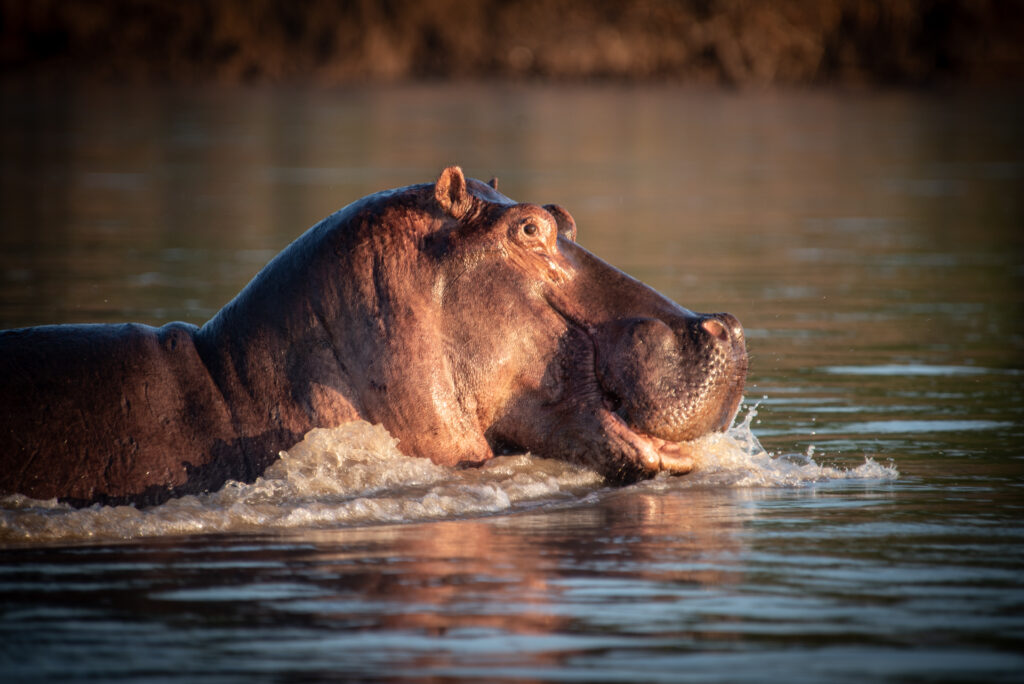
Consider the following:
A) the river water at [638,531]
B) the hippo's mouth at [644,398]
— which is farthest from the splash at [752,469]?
the hippo's mouth at [644,398]

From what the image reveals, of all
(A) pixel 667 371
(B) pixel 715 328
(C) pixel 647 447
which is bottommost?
(C) pixel 647 447

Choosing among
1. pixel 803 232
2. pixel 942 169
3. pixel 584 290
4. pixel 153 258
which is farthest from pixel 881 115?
pixel 584 290

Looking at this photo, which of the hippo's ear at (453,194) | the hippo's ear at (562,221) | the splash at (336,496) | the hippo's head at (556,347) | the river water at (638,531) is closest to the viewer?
the river water at (638,531)

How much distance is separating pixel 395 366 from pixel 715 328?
45.3 inches

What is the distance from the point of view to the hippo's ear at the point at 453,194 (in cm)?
654

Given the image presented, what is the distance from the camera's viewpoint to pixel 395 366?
20.5ft

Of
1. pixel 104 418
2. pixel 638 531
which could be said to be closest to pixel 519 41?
pixel 638 531

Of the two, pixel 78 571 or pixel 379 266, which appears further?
pixel 379 266

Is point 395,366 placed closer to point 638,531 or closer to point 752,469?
point 638,531

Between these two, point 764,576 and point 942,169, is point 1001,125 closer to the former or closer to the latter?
point 942,169

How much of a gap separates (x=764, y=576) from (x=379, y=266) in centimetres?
176

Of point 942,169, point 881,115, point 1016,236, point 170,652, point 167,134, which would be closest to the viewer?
point 170,652

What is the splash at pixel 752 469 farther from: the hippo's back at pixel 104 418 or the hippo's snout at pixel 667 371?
the hippo's back at pixel 104 418

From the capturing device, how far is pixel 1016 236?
19.0 m
